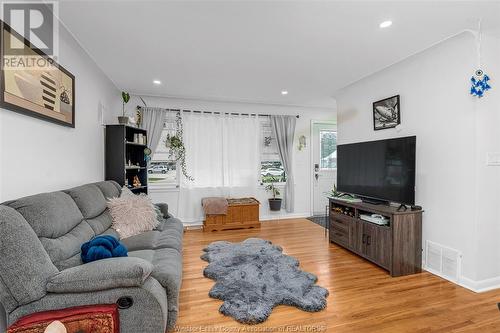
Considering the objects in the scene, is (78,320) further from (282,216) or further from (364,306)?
(282,216)

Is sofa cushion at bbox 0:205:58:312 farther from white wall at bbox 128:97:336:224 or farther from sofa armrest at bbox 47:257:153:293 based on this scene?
white wall at bbox 128:97:336:224

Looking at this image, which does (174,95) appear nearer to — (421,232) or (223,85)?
(223,85)

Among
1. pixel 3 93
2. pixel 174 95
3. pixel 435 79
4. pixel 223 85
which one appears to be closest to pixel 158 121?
pixel 174 95

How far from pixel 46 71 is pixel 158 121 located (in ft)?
8.51

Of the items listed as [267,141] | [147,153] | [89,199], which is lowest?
[89,199]

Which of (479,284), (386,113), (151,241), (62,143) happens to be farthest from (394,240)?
(62,143)

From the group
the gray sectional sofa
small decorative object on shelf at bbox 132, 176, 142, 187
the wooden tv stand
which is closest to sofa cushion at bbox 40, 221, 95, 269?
the gray sectional sofa

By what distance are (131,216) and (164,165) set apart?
2217 millimetres

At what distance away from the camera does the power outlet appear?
94.5 inches

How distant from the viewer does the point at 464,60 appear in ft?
8.06

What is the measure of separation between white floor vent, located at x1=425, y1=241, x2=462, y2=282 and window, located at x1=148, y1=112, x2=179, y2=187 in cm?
407

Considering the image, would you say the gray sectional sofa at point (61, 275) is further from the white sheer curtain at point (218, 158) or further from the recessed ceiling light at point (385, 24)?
the white sheer curtain at point (218, 158)

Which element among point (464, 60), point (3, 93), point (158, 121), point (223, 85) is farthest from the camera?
point (158, 121)

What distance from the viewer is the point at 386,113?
3.30m
